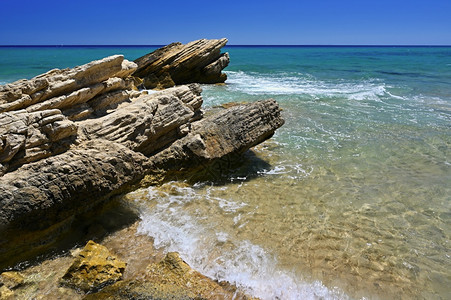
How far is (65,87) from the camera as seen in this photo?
21.2ft

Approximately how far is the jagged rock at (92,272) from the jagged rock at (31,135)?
6.23ft

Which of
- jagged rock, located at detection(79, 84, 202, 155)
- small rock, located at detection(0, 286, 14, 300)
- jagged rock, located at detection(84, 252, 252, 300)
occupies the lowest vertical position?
small rock, located at detection(0, 286, 14, 300)

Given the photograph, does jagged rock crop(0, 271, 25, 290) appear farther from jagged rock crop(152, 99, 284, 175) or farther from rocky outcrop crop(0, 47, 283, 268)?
jagged rock crop(152, 99, 284, 175)

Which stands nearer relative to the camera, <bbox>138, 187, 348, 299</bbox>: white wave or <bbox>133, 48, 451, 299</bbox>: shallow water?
<bbox>138, 187, 348, 299</bbox>: white wave

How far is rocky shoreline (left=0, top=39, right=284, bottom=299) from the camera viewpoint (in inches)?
202

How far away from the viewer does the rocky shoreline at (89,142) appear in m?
5.12

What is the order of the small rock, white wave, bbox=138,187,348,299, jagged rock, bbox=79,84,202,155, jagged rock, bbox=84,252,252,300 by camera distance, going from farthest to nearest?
1. jagged rock, bbox=79,84,202,155
2. white wave, bbox=138,187,348,299
3. the small rock
4. jagged rock, bbox=84,252,252,300

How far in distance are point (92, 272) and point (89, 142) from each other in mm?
2426

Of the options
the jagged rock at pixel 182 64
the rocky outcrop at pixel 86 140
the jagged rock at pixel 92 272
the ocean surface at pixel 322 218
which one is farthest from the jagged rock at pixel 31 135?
the jagged rock at pixel 182 64

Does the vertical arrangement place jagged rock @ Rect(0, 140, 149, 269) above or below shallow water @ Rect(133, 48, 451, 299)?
above

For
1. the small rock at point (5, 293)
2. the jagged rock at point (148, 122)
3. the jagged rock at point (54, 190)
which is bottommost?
the small rock at point (5, 293)

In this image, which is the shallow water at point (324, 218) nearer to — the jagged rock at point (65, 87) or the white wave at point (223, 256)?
the white wave at point (223, 256)

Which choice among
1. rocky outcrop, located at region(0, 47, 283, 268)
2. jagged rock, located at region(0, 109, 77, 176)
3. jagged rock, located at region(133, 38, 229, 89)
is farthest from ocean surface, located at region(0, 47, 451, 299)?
jagged rock, located at region(133, 38, 229, 89)

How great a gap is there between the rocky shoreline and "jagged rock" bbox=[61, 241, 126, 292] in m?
0.14
